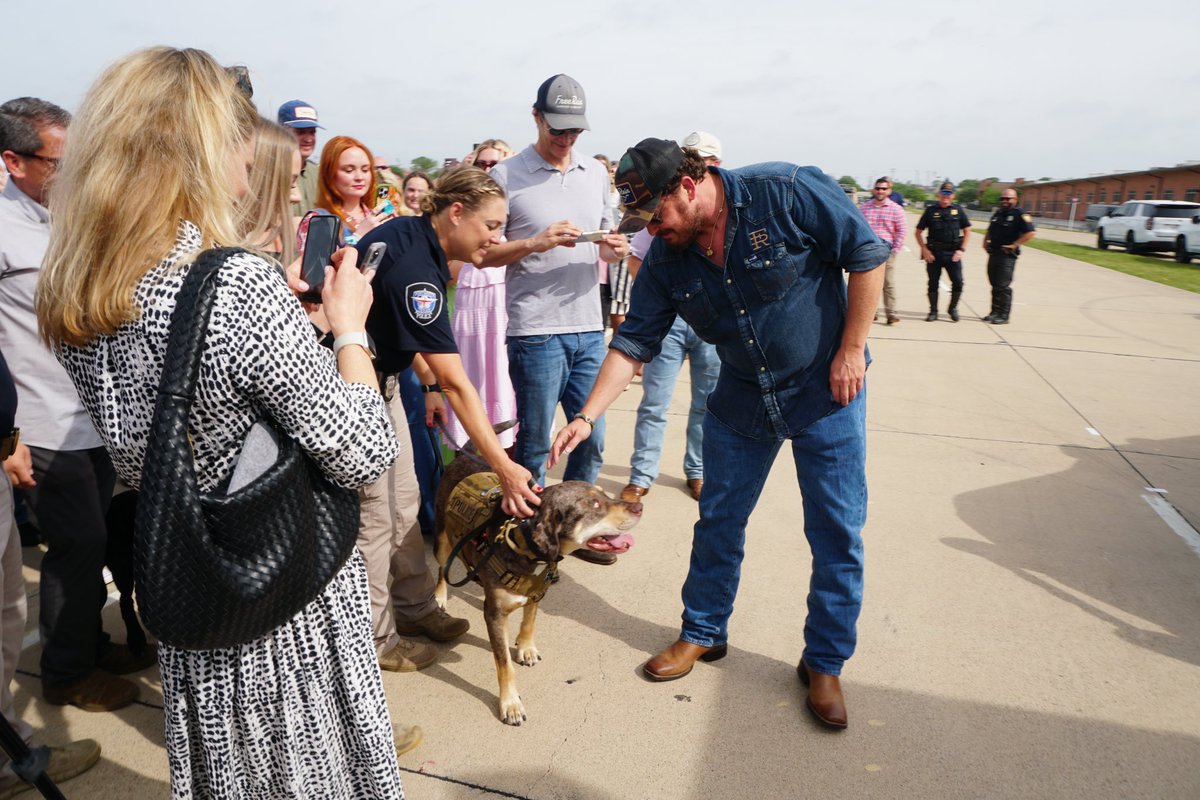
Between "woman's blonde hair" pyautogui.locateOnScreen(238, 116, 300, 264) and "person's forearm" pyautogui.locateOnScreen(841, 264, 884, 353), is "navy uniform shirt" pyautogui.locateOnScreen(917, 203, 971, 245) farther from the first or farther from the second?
"woman's blonde hair" pyautogui.locateOnScreen(238, 116, 300, 264)

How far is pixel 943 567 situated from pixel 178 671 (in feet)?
12.5

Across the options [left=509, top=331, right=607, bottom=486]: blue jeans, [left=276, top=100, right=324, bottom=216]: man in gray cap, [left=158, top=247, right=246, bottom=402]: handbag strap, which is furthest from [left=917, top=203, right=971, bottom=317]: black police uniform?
[left=158, top=247, right=246, bottom=402]: handbag strap

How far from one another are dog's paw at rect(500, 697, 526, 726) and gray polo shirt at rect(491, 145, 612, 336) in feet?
6.11

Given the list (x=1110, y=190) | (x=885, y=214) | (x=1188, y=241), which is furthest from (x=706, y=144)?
(x=1110, y=190)

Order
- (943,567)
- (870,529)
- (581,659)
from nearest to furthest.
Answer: (581,659), (943,567), (870,529)

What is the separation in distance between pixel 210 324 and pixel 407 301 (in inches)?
54.2

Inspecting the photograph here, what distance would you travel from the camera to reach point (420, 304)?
2.64 m

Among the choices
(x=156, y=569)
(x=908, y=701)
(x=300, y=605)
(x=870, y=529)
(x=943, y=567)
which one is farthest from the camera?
(x=870, y=529)

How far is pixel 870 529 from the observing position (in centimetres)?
466

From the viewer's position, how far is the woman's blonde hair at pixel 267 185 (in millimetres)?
1563

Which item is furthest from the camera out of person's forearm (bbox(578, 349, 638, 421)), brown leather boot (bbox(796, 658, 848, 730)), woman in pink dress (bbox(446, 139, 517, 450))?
woman in pink dress (bbox(446, 139, 517, 450))

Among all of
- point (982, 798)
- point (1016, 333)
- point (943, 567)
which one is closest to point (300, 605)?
point (982, 798)

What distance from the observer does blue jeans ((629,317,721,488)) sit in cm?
495

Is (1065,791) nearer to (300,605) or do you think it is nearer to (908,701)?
(908,701)
